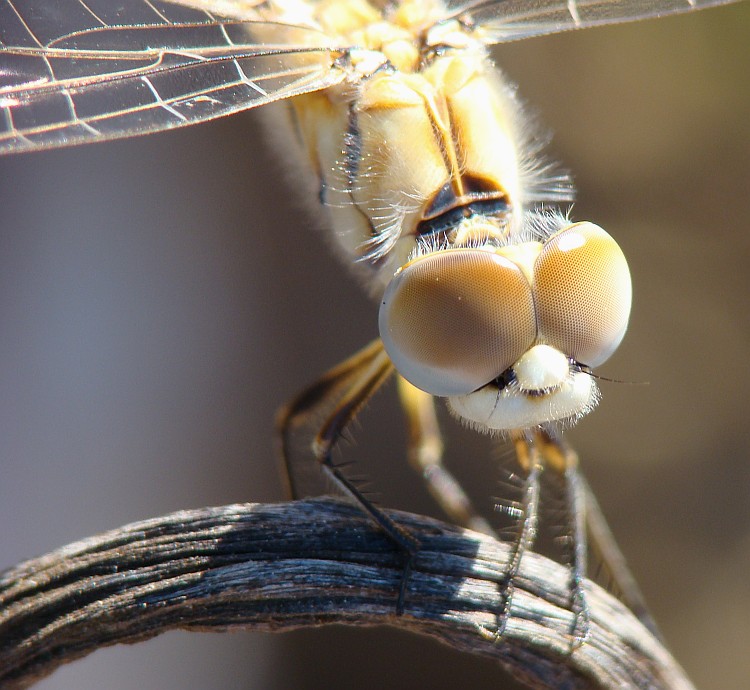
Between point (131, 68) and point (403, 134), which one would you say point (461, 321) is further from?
point (131, 68)

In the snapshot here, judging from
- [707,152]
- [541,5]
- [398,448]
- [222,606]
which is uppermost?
[707,152]

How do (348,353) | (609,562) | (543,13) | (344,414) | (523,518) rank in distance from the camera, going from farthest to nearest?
(348,353) < (609,562) < (543,13) < (344,414) < (523,518)

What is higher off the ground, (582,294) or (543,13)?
(543,13)

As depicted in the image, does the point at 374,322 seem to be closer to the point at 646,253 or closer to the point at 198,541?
the point at 646,253

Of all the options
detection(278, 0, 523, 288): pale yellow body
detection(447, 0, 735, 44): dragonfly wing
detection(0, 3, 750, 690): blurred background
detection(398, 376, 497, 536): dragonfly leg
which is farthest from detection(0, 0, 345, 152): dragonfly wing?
detection(0, 3, 750, 690): blurred background

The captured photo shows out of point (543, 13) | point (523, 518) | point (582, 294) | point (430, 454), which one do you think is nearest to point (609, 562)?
point (430, 454)

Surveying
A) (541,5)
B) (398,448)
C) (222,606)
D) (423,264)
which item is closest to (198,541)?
(222,606)
